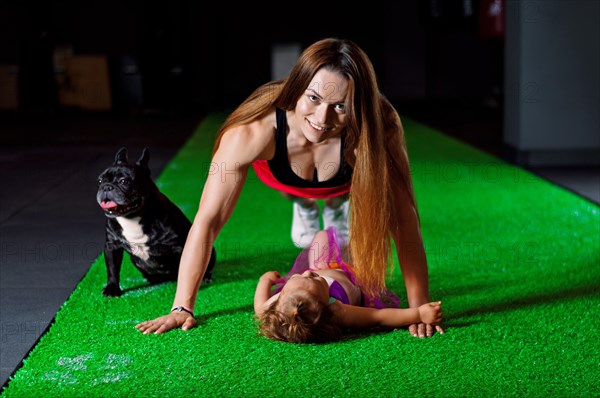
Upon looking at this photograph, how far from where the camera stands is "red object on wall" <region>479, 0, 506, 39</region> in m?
12.2

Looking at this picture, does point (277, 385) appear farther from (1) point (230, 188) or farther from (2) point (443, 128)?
(2) point (443, 128)

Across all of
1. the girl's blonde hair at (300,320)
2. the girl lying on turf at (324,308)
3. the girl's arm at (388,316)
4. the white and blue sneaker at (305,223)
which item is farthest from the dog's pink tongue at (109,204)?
the white and blue sneaker at (305,223)

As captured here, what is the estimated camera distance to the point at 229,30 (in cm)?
1603

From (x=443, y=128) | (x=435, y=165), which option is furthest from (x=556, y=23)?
(x=443, y=128)

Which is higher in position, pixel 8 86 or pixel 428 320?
pixel 428 320

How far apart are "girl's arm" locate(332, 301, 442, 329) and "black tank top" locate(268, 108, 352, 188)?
48 centimetres

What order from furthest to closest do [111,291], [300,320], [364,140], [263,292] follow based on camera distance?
1. [111,291]
2. [263,292]
3. [364,140]
4. [300,320]

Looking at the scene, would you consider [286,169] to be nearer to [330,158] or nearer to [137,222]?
[330,158]

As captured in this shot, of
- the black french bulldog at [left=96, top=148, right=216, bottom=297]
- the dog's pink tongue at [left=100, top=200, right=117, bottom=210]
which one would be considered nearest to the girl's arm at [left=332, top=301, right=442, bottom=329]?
the black french bulldog at [left=96, top=148, right=216, bottom=297]

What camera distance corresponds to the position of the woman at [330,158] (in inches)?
105

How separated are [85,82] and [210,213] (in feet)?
39.9

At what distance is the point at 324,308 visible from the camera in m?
2.68

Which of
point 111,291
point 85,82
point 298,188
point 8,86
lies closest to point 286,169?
point 298,188

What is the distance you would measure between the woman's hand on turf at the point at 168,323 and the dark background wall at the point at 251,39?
37.5 feet
